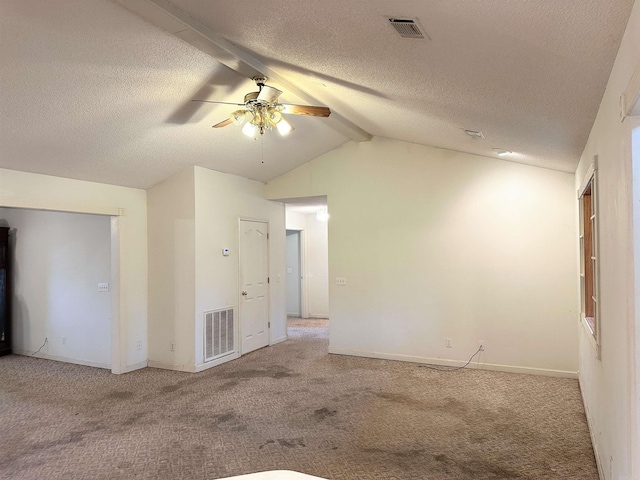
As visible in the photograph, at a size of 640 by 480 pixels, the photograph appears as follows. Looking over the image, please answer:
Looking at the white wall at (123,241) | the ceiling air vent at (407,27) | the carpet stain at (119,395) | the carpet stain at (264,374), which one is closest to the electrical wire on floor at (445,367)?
the carpet stain at (264,374)

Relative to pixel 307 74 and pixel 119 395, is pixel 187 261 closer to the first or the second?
pixel 119 395

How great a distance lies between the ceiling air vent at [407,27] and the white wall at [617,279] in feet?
2.92

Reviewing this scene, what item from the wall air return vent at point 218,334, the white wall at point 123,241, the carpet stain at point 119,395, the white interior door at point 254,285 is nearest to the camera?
the carpet stain at point 119,395

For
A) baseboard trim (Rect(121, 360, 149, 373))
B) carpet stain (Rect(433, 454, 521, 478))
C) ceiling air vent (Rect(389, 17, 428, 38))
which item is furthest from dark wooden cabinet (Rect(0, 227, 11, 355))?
ceiling air vent (Rect(389, 17, 428, 38))

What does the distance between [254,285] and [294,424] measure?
9.98 feet

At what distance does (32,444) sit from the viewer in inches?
132

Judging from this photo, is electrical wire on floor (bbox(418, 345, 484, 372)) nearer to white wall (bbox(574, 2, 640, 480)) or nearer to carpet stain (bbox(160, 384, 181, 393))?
white wall (bbox(574, 2, 640, 480))

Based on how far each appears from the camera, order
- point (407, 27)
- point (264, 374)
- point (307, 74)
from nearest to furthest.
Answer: point (407, 27) < point (307, 74) < point (264, 374)

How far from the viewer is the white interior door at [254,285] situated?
20.3 feet

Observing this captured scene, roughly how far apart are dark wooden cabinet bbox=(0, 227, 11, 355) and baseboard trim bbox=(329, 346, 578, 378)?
4967 millimetres

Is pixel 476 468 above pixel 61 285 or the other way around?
Answer: the other way around

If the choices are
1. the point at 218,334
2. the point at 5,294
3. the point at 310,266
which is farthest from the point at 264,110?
the point at 310,266

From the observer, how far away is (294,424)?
12.0ft

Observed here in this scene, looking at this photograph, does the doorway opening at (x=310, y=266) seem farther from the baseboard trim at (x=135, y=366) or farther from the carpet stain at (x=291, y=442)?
the carpet stain at (x=291, y=442)
